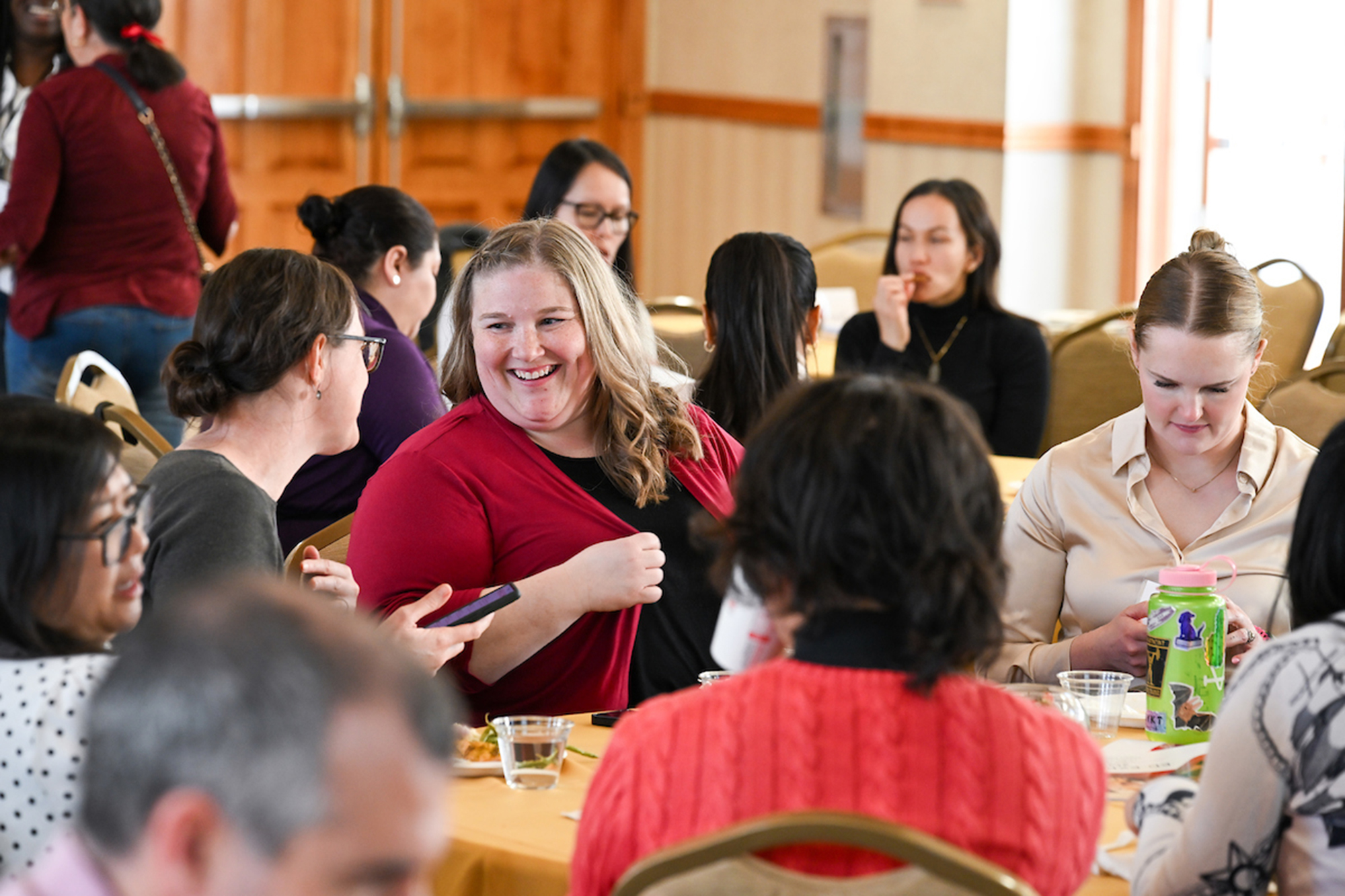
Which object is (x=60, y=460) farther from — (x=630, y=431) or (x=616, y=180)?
(x=616, y=180)

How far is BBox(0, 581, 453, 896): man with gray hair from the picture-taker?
0.83 m

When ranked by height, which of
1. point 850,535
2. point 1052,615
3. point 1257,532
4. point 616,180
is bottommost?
point 1052,615

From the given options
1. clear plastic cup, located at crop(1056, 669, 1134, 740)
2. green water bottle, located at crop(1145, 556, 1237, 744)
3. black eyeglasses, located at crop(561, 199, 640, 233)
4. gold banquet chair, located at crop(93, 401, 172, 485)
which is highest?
black eyeglasses, located at crop(561, 199, 640, 233)

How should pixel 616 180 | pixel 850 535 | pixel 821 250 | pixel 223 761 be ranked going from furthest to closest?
pixel 821 250, pixel 616 180, pixel 850 535, pixel 223 761

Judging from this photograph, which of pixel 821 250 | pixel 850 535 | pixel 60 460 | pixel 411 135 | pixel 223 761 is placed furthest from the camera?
pixel 411 135

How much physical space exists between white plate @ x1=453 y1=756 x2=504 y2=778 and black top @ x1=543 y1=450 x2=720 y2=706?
0.61 m

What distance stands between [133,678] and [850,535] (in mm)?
576

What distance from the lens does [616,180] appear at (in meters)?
4.34

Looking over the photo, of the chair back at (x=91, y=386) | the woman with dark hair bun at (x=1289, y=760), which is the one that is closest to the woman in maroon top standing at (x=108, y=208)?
the chair back at (x=91, y=386)

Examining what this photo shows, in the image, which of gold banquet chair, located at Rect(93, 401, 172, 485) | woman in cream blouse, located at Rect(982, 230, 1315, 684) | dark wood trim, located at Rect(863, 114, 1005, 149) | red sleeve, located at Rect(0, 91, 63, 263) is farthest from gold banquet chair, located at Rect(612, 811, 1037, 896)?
dark wood trim, located at Rect(863, 114, 1005, 149)

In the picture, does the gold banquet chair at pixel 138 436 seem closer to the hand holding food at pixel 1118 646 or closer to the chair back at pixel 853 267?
the hand holding food at pixel 1118 646

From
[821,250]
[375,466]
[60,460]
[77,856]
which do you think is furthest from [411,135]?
[77,856]

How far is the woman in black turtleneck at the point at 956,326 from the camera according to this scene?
4250mm

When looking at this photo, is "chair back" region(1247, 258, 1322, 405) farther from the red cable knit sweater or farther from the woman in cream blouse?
the red cable knit sweater
